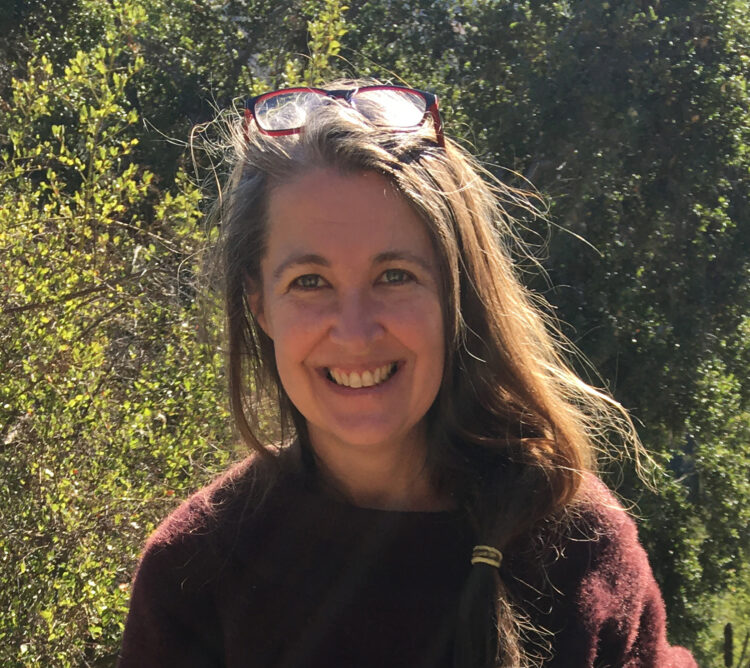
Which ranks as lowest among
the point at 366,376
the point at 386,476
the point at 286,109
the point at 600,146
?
the point at 386,476

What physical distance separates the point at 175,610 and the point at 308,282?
0.61m

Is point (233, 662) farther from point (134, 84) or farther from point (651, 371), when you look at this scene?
point (134, 84)

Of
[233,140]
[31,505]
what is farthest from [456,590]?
[31,505]

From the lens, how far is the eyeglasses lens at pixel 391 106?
5.34 ft

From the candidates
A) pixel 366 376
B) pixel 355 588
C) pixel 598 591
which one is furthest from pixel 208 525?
pixel 598 591

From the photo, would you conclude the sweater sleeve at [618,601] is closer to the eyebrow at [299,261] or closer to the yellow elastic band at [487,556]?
the yellow elastic band at [487,556]

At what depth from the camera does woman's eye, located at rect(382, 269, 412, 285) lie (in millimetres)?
1507

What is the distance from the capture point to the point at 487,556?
5.06 ft

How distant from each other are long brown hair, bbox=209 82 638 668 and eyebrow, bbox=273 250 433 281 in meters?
0.06

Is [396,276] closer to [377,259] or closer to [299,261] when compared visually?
[377,259]

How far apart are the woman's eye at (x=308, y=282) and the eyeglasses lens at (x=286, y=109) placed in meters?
0.31

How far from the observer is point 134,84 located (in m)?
7.02

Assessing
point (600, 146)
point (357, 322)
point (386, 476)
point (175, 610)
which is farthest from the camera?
point (600, 146)

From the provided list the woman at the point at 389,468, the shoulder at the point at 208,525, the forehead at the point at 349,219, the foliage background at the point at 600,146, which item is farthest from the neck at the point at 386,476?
the foliage background at the point at 600,146
